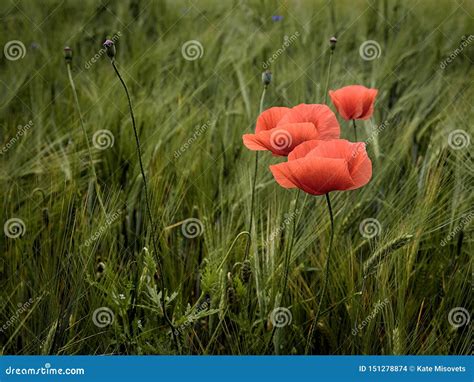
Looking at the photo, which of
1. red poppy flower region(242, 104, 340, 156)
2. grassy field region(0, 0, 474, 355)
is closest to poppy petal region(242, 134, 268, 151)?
red poppy flower region(242, 104, 340, 156)

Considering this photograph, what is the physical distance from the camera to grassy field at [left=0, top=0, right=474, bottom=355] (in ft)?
3.63

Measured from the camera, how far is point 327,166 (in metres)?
0.97

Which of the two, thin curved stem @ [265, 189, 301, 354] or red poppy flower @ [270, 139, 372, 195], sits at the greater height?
red poppy flower @ [270, 139, 372, 195]

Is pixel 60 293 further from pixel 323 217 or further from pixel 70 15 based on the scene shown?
pixel 70 15

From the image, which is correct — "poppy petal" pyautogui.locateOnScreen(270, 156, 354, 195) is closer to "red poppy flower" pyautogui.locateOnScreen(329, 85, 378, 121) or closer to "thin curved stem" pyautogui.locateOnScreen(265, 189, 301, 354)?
"thin curved stem" pyautogui.locateOnScreen(265, 189, 301, 354)

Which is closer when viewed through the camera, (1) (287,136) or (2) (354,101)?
(1) (287,136)

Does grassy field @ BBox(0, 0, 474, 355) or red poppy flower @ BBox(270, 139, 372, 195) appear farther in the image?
grassy field @ BBox(0, 0, 474, 355)

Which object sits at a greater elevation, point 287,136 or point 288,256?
point 287,136

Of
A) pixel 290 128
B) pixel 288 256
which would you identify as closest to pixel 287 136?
pixel 290 128

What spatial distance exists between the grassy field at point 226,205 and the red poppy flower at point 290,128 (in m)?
0.12

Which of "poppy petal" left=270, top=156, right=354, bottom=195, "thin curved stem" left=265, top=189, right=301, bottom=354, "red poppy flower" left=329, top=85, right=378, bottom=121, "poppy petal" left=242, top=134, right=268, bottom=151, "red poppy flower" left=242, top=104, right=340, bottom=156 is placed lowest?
"thin curved stem" left=265, top=189, right=301, bottom=354

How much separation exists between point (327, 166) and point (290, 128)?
0.09 meters

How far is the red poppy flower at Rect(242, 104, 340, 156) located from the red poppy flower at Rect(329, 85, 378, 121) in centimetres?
10

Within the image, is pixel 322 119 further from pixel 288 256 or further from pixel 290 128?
pixel 288 256
